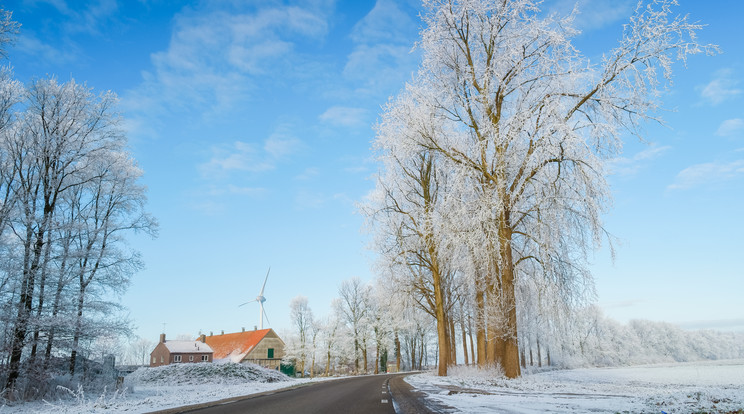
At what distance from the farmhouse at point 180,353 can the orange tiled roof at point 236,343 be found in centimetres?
305

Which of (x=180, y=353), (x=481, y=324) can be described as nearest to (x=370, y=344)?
(x=180, y=353)

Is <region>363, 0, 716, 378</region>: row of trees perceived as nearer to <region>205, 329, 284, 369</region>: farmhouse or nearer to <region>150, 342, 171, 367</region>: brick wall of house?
<region>205, 329, 284, 369</region>: farmhouse

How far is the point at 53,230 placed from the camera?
16.4 meters

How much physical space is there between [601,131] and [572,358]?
59.2 m

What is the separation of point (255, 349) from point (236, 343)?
713 centimetres

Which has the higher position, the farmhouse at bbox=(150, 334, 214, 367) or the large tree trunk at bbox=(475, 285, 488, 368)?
the large tree trunk at bbox=(475, 285, 488, 368)

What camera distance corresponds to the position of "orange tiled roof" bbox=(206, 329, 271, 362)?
6638cm

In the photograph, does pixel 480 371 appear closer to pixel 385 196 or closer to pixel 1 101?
pixel 385 196

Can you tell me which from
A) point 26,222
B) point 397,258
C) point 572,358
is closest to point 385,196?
point 397,258

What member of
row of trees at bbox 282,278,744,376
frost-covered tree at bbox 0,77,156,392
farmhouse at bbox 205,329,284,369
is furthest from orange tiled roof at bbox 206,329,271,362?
frost-covered tree at bbox 0,77,156,392

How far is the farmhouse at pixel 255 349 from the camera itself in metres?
65.2

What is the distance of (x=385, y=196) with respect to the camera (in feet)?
73.0

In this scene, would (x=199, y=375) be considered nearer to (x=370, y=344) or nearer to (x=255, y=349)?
(x=370, y=344)

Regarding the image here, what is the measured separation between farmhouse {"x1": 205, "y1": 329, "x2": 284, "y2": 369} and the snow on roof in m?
3.48
